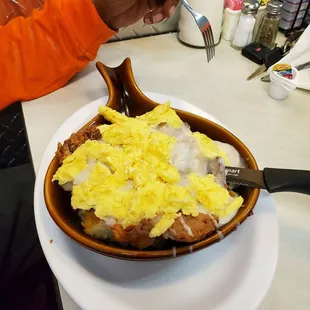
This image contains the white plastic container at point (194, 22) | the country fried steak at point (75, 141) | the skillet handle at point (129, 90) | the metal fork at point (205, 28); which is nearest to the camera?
the country fried steak at point (75, 141)

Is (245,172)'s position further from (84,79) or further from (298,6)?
(298,6)

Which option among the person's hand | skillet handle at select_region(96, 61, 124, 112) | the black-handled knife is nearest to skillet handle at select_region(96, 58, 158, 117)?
skillet handle at select_region(96, 61, 124, 112)

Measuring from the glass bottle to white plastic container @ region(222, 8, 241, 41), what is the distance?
66 millimetres

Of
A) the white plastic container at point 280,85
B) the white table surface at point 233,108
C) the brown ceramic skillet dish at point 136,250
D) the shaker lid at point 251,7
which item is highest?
the shaker lid at point 251,7

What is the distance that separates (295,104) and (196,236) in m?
0.56

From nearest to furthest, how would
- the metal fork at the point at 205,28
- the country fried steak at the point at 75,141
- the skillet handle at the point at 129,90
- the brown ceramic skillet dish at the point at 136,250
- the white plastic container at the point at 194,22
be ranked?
the brown ceramic skillet dish at the point at 136,250, the country fried steak at the point at 75,141, the skillet handle at the point at 129,90, the metal fork at the point at 205,28, the white plastic container at the point at 194,22

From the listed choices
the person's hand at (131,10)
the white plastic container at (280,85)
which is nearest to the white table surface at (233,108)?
the white plastic container at (280,85)

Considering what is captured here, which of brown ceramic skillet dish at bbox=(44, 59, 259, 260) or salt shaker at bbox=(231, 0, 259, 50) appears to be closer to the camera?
brown ceramic skillet dish at bbox=(44, 59, 259, 260)

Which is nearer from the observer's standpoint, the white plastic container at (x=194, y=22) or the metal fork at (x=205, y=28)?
the metal fork at (x=205, y=28)

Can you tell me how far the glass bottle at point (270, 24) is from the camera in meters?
1.04

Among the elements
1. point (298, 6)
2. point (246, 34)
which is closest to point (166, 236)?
point (246, 34)

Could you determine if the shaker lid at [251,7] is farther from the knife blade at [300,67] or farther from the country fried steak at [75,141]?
the country fried steak at [75,141]

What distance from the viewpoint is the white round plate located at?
20.1 inches

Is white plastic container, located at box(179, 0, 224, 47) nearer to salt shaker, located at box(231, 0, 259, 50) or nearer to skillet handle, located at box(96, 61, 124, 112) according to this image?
salt shaker, located at box(231, 0, 259, 50)
